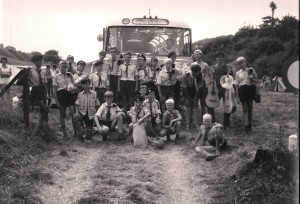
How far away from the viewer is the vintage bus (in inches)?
488

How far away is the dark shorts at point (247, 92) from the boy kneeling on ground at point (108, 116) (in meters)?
2.61

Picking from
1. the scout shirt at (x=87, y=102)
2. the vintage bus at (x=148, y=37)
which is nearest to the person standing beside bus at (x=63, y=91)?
the scout shirt at (x=87, y=102)

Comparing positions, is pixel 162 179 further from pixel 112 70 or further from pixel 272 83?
pixel 272 83

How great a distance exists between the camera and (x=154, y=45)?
1243cm

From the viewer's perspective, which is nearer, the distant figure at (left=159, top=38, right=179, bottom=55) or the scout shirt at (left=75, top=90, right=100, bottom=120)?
the scout shirt at (left=75, top=90, right=100, bottom=120)

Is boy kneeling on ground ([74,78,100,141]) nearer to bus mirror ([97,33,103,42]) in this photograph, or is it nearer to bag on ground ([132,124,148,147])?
bag on ground ([132,124,148,147])

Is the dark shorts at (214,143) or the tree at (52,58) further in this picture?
the tree at (52,58)

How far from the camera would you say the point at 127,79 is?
35.4 ft

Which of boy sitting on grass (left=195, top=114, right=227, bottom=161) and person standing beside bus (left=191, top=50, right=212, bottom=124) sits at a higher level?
Result: person standing beside bus (left=191, top=50, right=212, bottom=124)

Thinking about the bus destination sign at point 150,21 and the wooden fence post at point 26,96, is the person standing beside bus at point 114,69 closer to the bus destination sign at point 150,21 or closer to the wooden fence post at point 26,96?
the bus destination sign at point 150,21

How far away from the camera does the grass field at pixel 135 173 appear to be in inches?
231

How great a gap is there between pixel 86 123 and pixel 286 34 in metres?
47.8

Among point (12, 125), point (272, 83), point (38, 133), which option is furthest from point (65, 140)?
point (272, 83)

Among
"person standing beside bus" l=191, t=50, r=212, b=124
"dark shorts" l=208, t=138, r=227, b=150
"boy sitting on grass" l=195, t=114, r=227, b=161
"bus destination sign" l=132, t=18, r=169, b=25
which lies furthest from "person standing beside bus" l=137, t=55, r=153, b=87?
"dark shorts" l=208, t=138, r=227, b=150
